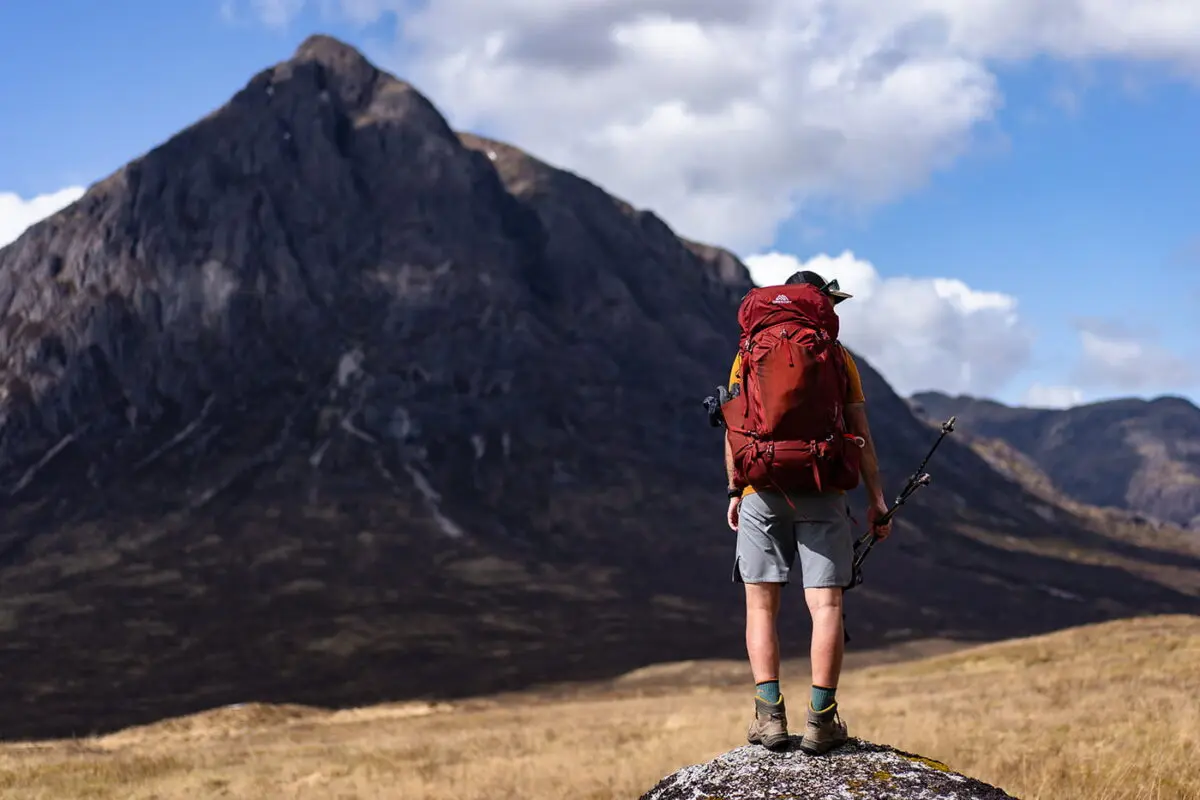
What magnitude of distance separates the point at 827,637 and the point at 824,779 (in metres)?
0.80

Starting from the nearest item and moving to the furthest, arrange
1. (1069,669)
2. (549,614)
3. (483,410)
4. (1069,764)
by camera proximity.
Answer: (1069,764) → (1069,669) → (549,614) → (483,410)

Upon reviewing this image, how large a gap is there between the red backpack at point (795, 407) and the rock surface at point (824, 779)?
1400 mm

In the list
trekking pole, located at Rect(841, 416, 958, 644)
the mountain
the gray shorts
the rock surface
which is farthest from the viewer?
the mountain

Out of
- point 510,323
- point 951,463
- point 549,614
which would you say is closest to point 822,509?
point 549,614

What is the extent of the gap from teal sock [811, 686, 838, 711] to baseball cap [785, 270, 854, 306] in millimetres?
2170

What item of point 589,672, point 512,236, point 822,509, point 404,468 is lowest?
point 589,672

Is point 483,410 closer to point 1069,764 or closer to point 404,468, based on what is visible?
point 404,468

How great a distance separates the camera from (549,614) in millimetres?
102938

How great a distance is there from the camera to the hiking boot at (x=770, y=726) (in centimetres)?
634

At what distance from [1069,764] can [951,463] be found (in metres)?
193

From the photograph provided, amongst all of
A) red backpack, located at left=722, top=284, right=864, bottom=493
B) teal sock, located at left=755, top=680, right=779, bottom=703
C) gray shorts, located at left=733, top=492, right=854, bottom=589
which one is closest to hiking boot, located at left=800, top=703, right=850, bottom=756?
teal sock, located at left=755, top=680, right=779, bottom=703

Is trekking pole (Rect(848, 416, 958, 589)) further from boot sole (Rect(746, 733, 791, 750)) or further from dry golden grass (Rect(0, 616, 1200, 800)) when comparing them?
dry golden grass (Rect(0, 616, 1200, 800))

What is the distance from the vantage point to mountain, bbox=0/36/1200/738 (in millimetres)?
95062

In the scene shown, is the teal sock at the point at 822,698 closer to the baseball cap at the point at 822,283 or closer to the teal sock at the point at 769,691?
the teal sock at the point at 769,691
